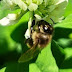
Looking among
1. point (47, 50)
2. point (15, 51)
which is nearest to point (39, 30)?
point (47, 50)

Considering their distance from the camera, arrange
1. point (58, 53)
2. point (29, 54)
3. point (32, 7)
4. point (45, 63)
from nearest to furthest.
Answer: point (29, 54)
point (32, 7)
point (45, 63)
point (58, 53)

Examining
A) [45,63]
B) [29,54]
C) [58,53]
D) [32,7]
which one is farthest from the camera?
[58,53]

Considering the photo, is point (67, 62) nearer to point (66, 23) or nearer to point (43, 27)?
point (66, 23)

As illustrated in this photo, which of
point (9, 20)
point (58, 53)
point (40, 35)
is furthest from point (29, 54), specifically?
point (58, 53)

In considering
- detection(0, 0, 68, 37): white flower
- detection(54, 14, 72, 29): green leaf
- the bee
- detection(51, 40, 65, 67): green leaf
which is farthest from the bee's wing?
detection(54, 14, 72, 29): green leaf

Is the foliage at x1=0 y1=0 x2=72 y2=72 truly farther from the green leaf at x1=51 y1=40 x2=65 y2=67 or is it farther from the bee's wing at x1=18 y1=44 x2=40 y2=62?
the bee's wing at x1=18 y1=44 x2=40 y2=62

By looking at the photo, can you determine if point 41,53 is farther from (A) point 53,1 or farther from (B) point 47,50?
(A) point 53,1

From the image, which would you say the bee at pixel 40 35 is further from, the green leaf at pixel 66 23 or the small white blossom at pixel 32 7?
the green leaf at pixel 66 23

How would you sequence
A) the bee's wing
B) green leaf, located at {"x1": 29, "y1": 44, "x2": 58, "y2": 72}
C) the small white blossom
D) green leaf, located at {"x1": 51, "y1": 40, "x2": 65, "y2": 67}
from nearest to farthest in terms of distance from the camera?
the bee's wing → the small white blossom → green leaf, located at {"x1": 29, "y1": 44, "x2": 58, "y2": 72} → green leaf, located at {"x1": 51, "y1": 40, "x2": 65, "y2": 67}
